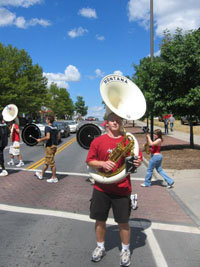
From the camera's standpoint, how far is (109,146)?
3.39 metres

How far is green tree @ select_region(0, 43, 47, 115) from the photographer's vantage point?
33969mm

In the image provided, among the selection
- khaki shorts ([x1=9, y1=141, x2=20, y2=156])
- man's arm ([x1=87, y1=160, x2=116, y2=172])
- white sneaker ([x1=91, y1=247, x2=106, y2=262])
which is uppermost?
man's arm ([x1=87, y1=160, x2=116, y2=172])

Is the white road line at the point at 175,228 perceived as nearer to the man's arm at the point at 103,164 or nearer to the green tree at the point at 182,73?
the man's arm at the point at 103,164

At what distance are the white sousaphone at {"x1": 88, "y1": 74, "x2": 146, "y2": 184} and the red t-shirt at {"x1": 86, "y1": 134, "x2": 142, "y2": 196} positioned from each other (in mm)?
95

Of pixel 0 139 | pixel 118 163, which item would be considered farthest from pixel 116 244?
pixel 0 139

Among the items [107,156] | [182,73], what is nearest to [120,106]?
[107,156]

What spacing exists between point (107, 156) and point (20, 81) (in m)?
36.4

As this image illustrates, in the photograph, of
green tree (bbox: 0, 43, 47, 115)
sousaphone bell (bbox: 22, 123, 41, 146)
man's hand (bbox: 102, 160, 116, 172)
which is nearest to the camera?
man's hand (bbox: 102, 160, 116, 172)

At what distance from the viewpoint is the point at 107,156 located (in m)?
3.39

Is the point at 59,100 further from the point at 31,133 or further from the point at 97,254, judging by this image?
the point at 97,254

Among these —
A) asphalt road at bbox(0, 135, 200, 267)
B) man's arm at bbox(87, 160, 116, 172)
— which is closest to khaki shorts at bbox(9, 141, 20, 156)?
asphalt road at bbox(0, 135, 200, 267)

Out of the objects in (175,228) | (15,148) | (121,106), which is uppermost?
(121,106)

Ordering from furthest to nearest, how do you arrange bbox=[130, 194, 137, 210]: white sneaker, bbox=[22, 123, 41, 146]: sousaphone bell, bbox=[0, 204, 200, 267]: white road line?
bbox=[22, 123, 41, 146]: sousaphone bell < bbox=[130, 194, 137, 210]: white sneaker < bbox=[0, 204, 200, 267]: white road line

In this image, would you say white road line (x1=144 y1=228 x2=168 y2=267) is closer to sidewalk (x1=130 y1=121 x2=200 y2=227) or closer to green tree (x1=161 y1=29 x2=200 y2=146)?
sidewalk (x1=130 y1=121 x2=200 y2=227)
